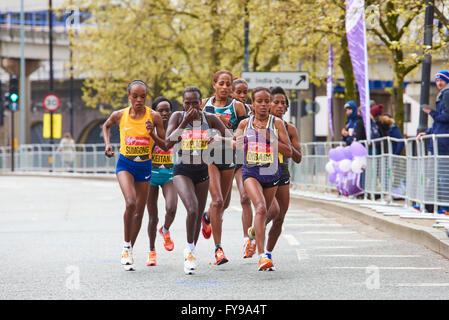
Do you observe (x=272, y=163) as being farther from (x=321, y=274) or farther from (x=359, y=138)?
(x=359, y=138)

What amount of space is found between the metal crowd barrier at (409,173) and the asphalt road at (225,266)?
1.08 metres

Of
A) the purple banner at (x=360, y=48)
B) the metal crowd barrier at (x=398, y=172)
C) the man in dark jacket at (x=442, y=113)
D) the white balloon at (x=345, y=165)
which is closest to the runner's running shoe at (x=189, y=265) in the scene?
the metal crowd barrier at (x=398, y=172)

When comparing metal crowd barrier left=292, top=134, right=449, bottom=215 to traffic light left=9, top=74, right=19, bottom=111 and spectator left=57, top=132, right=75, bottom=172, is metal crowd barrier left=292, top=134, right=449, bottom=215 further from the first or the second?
spectator left=57, top=132, right=75, bottom=172

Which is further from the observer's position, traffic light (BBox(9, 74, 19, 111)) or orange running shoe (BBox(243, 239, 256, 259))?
traffic light (BBox(9, 74, 19, 111))

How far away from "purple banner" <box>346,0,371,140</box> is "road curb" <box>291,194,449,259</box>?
5.41 feet

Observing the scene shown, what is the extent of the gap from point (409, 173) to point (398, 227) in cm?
278

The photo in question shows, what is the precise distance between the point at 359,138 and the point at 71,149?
76.0 ft

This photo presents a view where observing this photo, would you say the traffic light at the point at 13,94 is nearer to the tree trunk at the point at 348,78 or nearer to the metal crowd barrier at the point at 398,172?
the tree trunk at the point at 348,78

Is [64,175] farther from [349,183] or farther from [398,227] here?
[398,227]

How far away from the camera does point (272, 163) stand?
895 centimetres

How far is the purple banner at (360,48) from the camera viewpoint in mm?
16484

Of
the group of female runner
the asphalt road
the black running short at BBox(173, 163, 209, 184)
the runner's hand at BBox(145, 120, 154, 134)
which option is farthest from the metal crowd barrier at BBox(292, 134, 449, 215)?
the runner's hand at BBox(145, 120, 154, 134)

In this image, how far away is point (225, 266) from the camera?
9.46 metres

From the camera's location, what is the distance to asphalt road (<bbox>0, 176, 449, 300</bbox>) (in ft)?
25.2
